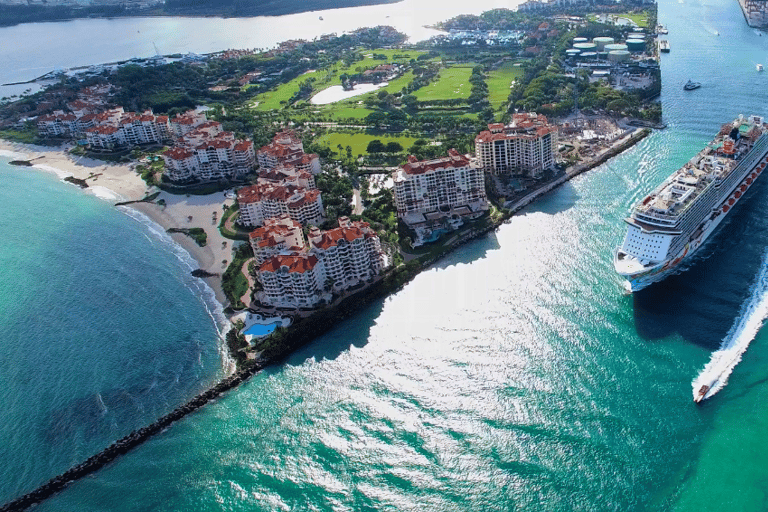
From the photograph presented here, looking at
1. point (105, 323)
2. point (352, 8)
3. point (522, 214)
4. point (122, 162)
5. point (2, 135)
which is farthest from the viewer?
point (352, 8)

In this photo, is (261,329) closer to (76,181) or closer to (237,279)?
(237,279)

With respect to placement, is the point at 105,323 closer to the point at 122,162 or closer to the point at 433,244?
the point at 433,244

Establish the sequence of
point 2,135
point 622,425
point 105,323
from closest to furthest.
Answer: point 622,425 < point 105,323 < point 2,135

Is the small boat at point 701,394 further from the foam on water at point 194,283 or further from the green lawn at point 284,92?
the green lawn at point 284,92

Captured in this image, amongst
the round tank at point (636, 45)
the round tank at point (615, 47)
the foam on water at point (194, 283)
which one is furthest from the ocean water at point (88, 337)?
the round tank at point (636, 45)

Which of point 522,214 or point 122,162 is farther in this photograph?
point 122,162

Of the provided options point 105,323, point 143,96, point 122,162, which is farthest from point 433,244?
point 143,96

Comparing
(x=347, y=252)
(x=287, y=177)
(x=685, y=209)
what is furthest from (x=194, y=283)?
(x=685, y=209)
